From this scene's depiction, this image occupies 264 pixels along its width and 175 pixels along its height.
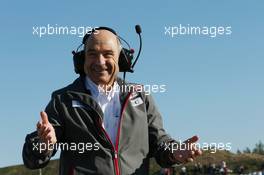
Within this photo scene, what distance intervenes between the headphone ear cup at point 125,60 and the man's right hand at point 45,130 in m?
1.40

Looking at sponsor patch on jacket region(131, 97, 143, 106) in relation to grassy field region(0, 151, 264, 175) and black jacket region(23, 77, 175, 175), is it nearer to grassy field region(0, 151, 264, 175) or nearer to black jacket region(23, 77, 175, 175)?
black jacket region(23, 77, 175, 175)

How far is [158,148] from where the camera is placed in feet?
20.0

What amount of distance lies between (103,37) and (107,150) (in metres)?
1.23

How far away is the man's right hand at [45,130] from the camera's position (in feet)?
17.0

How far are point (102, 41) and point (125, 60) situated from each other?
0.39 meters

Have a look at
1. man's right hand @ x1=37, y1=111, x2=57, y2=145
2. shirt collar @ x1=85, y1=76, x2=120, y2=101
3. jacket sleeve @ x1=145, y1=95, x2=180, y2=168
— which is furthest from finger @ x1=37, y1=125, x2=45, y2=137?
jacket sleeve @ x1=145, y1=95, x2=180, y2=168

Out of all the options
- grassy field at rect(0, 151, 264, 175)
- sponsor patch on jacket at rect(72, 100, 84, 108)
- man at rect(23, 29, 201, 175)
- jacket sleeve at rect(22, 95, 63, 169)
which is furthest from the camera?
grassy field at rect(0, 151, 264, 175)

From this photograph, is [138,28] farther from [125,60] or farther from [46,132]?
[46,132]

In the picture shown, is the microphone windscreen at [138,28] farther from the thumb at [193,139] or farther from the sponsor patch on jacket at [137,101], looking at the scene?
the thumb at [193,139]

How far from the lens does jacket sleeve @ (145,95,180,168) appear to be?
19.5ft

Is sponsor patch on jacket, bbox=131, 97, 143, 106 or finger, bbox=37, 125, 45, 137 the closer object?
finger, bbox=37, 125, 45, 137

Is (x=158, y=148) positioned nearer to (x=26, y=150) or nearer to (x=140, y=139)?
(x=140, y=139)

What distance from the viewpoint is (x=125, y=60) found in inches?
250

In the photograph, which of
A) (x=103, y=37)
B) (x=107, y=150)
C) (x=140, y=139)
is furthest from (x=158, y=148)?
(x=103, y=37)
